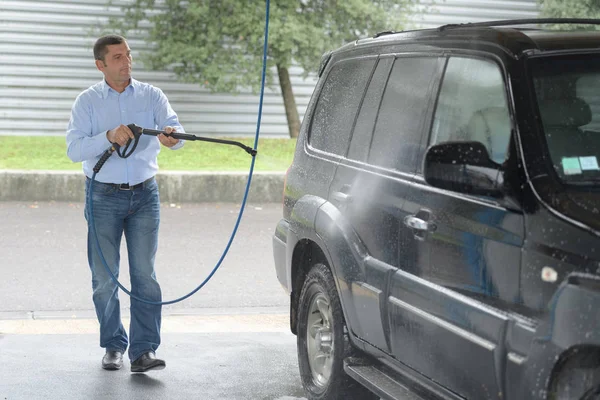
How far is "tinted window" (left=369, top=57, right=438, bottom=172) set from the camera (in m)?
4.39

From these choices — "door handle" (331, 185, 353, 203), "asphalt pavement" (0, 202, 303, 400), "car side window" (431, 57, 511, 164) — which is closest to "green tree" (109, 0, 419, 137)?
"asphalt pavement" (0, 202, 303, 400)

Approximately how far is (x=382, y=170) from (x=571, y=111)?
1.00m

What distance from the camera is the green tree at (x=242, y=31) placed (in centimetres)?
1681

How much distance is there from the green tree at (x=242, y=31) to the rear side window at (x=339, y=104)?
1083 centimetres

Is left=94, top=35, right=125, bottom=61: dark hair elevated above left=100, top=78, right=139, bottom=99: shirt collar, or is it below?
above

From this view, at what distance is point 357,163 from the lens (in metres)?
4.93

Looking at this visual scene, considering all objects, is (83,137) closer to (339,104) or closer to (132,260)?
(132,260)

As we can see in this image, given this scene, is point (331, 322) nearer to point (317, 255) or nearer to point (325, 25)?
point (317, 255)

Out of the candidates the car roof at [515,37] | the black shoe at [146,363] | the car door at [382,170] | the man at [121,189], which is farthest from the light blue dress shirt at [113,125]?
the car roof at [515,37]

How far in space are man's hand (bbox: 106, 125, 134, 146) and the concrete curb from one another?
6482mm

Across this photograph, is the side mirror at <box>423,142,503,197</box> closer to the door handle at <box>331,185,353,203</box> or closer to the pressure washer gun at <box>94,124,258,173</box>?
the door handle at <box>331,185,353,203</box>

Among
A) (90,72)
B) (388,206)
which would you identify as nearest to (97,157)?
(388,206)

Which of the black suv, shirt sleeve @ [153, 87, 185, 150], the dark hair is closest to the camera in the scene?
the black suv

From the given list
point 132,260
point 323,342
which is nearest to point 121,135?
point 132,260
